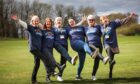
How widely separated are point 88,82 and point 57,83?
1059mm

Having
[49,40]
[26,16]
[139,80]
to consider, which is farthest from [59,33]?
[26,16]

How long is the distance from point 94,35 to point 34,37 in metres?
2.16

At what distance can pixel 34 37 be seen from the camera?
12516 mm

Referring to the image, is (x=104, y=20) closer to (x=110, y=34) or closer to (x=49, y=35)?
(x=110, y=34)

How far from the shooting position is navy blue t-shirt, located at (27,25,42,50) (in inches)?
489

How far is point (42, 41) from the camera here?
1309 centimetres

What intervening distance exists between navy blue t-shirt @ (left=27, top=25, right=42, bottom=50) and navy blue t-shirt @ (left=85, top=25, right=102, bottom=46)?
1.78 meters

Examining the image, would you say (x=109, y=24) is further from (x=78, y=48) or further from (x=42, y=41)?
(x=42, y=41)

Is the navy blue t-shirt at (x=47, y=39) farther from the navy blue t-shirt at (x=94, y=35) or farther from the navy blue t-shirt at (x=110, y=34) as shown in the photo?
the navy blue t-shirt at (x=110, y=34)

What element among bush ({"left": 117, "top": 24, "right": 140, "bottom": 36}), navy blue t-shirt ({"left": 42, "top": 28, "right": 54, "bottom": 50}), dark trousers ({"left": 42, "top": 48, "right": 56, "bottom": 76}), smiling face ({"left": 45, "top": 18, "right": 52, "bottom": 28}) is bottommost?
bush ({"left": 117, "top": 24, "right": 140, "bottom": 36})

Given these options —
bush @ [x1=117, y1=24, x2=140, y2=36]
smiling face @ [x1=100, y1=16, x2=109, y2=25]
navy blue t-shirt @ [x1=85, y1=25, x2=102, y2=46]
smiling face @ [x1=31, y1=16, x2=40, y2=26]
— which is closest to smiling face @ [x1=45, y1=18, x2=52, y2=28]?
smiling face @ [x1=31, y1=16, x2=40, y2=26]

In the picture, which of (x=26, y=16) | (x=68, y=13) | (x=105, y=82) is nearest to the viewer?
(x=105, y=82)

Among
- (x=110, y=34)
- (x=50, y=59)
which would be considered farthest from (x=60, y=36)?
(x=110, y=34)

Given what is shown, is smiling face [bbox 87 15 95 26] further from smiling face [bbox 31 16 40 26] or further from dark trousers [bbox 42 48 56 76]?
smiling face [bbox 31 16 40 26]
